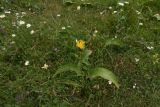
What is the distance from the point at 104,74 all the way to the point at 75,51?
726mm

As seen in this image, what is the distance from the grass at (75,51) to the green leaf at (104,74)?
0.17 meters

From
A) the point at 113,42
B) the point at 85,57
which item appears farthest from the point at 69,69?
the point at 113,42

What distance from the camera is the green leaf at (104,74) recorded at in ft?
14.4

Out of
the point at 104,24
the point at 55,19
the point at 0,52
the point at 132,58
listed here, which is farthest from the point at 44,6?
the point at 132,58

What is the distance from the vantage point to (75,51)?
5.00m

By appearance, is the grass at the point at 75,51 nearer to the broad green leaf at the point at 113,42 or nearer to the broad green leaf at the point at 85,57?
the broad green leaf at the point at 113,42

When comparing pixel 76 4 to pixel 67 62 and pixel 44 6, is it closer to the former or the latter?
pixel 44 6

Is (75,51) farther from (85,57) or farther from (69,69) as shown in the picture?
(69,69)

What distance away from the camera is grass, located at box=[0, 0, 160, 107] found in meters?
4.46

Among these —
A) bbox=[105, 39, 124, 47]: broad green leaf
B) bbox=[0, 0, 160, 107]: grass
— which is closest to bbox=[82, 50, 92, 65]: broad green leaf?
bbox=[0, 0, 160, 107]: grass

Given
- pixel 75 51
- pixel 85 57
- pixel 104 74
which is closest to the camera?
pixel 104 74

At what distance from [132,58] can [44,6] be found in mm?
1910

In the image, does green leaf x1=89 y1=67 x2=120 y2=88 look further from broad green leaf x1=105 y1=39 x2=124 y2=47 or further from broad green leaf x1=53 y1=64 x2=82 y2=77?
Answer: broad green leaf x1=105 y1=39 x2=124 y2=47

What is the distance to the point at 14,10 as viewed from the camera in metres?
6.06
